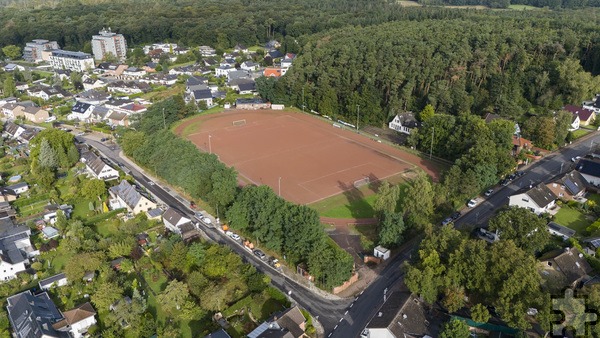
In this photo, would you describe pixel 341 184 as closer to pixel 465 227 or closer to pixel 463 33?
pixel 465 227

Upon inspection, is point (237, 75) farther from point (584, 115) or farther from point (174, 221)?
point (584, 115)

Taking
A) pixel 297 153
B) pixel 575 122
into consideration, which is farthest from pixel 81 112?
pixel 575 122

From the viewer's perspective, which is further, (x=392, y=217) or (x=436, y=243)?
(x=392, y=217)

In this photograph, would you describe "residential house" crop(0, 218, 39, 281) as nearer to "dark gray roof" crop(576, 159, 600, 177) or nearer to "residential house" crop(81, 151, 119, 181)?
"residential house" crop(81, 151, 119, 181)

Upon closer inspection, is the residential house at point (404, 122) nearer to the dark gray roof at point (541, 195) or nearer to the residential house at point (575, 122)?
the residential house at point (575, 122)

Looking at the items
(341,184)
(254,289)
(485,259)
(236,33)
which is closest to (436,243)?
(485,259)

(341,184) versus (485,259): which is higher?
(485,259)
